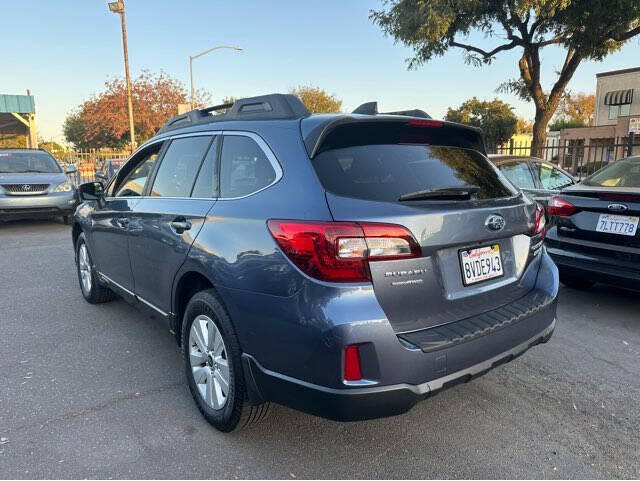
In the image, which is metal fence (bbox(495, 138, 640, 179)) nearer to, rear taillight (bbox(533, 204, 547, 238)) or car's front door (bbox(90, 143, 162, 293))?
rear taillight (bbox(533, 204, 547, 238))

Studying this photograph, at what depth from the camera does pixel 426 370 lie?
2246 millimetres

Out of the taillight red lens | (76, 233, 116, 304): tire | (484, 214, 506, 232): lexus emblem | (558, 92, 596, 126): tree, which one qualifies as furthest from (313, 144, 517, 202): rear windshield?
(558, 92, 596, 126): tree

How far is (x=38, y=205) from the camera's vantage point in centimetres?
1050

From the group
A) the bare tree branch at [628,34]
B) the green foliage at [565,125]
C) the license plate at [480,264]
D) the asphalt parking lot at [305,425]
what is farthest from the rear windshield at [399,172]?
the green foliage at [565,125]

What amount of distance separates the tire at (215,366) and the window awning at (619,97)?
3784 centimetres

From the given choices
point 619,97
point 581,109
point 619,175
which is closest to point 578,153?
point 619,97

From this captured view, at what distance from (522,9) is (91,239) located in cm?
1182

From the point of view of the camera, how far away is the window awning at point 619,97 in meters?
32.9

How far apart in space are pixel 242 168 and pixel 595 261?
11.6ft

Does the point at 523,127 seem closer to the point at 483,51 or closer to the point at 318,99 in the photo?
the point at 318,99

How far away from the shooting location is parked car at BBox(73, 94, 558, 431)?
2193mm

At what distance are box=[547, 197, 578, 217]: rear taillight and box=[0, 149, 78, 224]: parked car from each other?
980 centimetres

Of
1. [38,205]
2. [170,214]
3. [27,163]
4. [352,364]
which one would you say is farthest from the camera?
[27,163]

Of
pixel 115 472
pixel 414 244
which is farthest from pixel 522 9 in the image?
pixel 115 472
